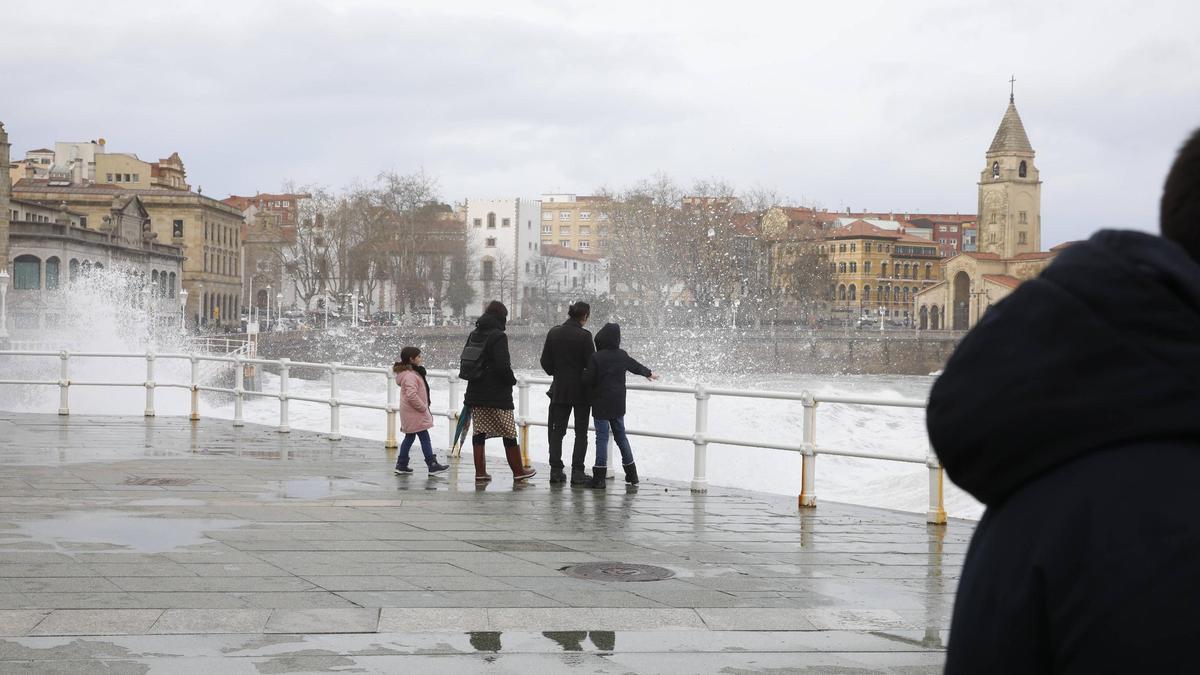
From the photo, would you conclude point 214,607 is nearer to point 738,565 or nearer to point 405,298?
point 738,565

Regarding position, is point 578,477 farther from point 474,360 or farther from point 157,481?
point 157,481

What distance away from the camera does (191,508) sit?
1198cm

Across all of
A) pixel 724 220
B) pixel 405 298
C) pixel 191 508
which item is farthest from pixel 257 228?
pixel 191 508

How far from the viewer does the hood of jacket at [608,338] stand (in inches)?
550

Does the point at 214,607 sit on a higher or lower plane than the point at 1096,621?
lower

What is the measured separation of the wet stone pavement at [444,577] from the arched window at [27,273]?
74448 mm

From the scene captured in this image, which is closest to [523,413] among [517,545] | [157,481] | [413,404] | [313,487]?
[413,404]

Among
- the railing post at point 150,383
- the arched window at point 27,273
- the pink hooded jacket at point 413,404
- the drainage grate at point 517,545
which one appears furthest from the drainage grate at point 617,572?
the arched window at point 27,273

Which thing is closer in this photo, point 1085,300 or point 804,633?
point 1085,300

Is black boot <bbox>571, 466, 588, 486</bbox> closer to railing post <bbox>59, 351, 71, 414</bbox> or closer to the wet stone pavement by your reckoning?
the wet stone pavement

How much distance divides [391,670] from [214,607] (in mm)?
1832

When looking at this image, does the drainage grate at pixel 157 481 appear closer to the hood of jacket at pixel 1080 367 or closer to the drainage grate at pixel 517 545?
the drainage grate at pixel 517 545

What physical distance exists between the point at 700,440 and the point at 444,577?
208 inches

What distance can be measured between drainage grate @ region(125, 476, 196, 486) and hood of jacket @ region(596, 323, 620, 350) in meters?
4.37
